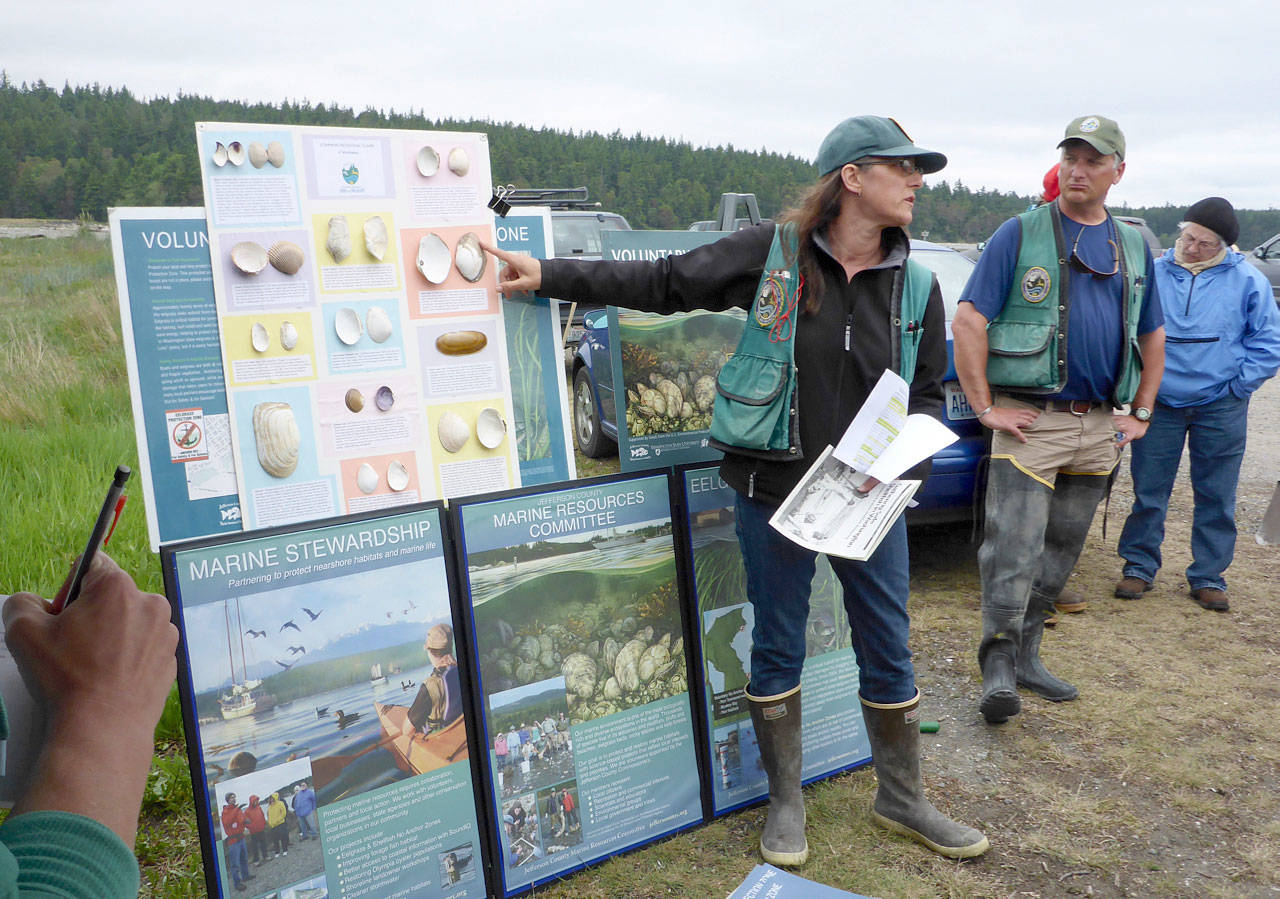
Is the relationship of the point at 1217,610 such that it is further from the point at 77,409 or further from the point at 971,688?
the point at 77,409

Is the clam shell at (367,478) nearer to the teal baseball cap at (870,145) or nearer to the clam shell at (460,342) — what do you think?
the clam shell at (460,342)

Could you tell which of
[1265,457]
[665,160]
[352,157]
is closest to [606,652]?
[352,157]

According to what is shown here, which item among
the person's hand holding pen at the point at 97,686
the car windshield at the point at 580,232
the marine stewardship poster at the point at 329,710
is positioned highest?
the car windshield at the point at 580,232

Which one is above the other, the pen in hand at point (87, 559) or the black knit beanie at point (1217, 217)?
the black knit beanie at point (1217, 217)

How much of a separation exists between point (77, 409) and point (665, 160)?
60464mm

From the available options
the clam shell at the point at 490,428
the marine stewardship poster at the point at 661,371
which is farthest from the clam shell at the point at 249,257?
the marine stewardship poster at the point at 661,371

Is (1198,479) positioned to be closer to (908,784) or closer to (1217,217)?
(1217,217)

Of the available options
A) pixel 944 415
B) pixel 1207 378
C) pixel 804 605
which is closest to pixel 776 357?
pixel 804 605

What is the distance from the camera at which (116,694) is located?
42.3 inches

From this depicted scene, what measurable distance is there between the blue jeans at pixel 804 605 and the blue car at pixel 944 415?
2.56 ft

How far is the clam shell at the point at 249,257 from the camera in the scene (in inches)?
81.1

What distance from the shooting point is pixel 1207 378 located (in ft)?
14.2

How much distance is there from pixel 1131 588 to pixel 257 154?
4.54 meters

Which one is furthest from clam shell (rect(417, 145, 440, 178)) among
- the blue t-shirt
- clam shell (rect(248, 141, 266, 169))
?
the blue t-shirt
